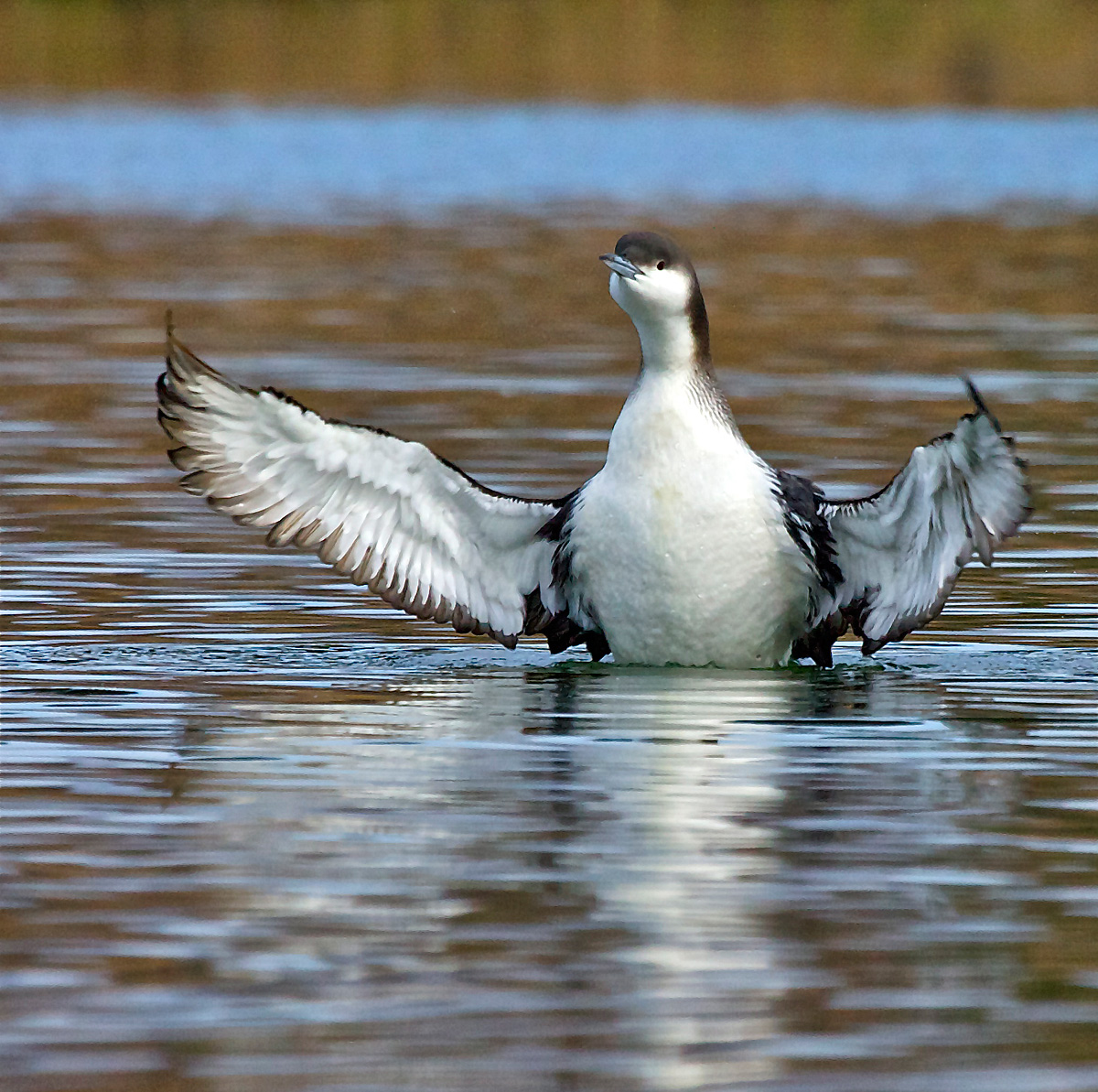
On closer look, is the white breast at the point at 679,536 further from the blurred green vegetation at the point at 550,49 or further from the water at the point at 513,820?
the blurred green vegetation at the point at 550,49

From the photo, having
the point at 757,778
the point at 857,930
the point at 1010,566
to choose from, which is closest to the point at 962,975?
the point at 857,930

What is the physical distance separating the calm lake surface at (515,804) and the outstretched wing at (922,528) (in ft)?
0.77

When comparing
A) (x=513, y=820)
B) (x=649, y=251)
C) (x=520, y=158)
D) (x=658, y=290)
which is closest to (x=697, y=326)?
(x=658, y=290)

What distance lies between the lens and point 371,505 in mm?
11047

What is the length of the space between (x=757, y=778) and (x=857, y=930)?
1.73m

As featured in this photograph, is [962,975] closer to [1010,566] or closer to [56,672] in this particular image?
[56,672]

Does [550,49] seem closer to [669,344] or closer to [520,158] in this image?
[520,158]

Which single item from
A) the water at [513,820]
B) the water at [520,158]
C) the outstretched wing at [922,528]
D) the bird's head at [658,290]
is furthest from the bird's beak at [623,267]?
the water at [520,158]

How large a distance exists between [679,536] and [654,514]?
0.37ft

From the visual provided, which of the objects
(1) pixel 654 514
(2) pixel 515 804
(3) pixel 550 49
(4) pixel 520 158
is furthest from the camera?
(3) pixel 550 49

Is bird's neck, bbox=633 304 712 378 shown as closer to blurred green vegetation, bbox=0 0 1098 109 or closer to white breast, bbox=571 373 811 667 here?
white breast, bbox=571 373 811 667

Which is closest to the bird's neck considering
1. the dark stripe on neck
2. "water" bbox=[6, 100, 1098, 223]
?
the dark stripe on neck

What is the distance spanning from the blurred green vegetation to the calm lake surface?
33645mm

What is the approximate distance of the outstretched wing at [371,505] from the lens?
420 inches
